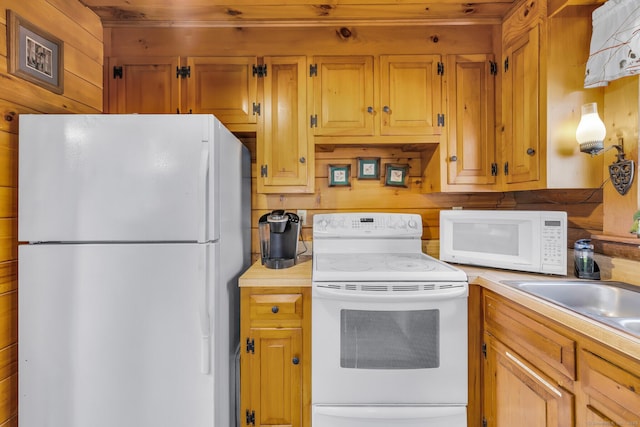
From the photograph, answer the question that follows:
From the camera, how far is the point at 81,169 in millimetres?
1312

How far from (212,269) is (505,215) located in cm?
147

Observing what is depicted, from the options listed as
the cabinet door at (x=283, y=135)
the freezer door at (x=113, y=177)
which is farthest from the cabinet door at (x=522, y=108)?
the freezer door at (x=113, y=177)

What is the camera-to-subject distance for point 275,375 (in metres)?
1.57

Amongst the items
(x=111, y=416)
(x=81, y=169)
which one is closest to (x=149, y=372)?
(x=111, y=416)

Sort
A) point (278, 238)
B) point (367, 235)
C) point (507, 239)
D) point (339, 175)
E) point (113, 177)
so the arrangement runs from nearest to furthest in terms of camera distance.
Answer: point (113, 177)
point (507, 239)
point (278, 238)
point (367, 235)
point (339, 175)

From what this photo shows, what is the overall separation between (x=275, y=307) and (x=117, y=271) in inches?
27.4

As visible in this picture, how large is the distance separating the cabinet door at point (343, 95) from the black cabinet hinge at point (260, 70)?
305 millimetres

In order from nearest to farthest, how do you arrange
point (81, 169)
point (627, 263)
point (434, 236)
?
point (81, 169), point (627, 263), point (434, 236)

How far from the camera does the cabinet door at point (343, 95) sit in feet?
6.43

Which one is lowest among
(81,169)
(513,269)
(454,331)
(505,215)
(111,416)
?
(111,416)

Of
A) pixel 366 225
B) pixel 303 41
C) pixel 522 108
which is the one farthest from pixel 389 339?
pixel 303 41

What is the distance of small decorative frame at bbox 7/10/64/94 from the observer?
1.35 m

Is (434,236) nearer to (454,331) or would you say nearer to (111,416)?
(454,331)

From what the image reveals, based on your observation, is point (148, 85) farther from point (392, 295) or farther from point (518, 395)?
point (518, 395)
